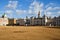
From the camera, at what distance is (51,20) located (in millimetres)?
110812

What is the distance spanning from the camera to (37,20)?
4402 inches

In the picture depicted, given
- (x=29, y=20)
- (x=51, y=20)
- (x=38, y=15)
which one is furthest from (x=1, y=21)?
(x=51, y=20)

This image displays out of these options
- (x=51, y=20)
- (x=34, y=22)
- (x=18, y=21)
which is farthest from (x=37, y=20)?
(x=18, y=21)

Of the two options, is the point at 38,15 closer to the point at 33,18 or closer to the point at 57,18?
the point at 33,18

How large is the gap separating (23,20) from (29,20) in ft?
20.8

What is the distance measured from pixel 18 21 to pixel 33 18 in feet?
57.9

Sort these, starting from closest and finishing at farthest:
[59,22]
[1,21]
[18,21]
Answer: [59,22] < [1,21] < [18,21]

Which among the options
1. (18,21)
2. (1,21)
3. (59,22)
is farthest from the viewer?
(18,21)

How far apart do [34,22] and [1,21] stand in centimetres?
2748

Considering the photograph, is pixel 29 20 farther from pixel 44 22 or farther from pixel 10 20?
pixel 10 20

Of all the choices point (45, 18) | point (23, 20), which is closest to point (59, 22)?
point (45, 18)

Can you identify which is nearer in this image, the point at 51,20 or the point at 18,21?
the point at 51,20

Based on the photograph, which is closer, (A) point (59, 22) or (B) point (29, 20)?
(A) point (59, 22)

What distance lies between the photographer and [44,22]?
109 m
